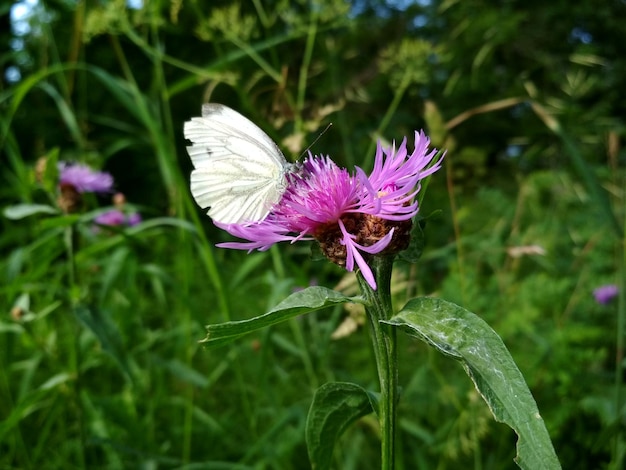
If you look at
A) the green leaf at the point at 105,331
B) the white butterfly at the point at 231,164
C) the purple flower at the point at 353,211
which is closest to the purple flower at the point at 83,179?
the green leaf at the point at 105,331

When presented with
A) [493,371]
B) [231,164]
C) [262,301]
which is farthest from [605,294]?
Answer: [493,371]

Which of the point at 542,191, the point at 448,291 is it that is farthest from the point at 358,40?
the point at 448,291

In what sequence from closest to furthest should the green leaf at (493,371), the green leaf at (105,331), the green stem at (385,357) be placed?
the green leaf at (493,371) → the green stem at (385,357) → the green leaf at (105,331)

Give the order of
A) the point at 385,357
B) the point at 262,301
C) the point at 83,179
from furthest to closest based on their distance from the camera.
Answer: the point at 262,301
the point at 83,179
the point at 385,357

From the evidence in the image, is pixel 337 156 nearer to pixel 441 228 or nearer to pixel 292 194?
pixel 441 228

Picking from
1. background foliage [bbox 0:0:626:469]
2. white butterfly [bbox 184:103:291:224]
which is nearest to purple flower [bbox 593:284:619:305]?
background foliage [bbox 0:0:626:469]

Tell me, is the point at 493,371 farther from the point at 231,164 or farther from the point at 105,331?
the point at 105,331

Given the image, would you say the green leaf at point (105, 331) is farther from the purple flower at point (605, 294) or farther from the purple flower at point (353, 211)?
the purple flower at point (605, 294)

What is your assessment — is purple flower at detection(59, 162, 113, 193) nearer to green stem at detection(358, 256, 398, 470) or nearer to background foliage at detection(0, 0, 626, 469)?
background foliage at detection(0, 0, 626, 469)
